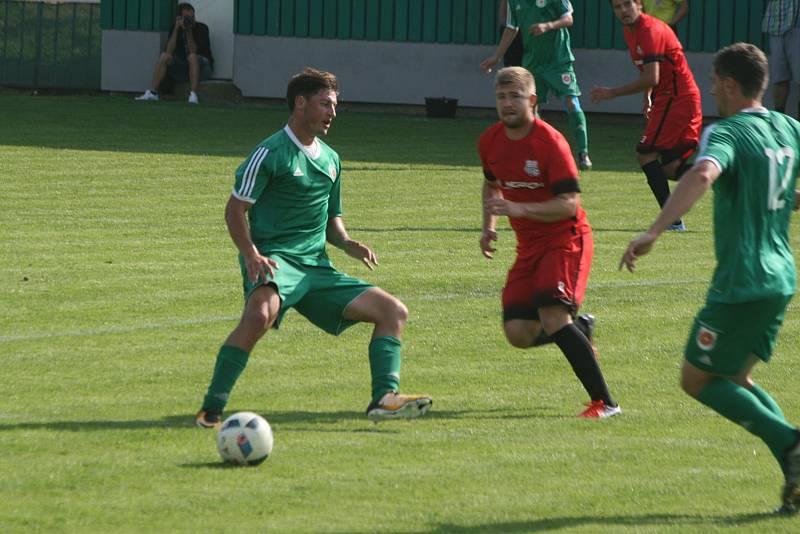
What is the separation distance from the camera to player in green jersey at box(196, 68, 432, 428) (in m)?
7.78

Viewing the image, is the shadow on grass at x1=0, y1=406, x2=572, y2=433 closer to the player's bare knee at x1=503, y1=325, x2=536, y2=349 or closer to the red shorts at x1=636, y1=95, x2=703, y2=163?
the player's bare knee at x1=503, y1=325, x2=536, y2=349

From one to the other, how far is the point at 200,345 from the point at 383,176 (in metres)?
8.53

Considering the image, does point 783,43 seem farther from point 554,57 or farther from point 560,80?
point 560,80

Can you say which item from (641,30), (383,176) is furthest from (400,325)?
(383,176)

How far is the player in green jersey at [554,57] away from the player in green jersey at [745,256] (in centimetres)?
1159

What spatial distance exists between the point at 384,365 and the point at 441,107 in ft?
57.3

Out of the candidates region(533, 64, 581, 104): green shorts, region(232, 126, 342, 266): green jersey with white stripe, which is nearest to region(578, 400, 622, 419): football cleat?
region(232, 126, 342, 266): green jersey with white stripe

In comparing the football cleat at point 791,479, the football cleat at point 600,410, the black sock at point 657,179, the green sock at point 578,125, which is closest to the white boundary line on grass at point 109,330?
the football cleat at point 600,410

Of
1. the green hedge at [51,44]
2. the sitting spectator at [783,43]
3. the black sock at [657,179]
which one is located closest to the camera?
the black sock at [657,179]

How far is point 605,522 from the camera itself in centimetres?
612

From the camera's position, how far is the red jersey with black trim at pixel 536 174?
26.1ft

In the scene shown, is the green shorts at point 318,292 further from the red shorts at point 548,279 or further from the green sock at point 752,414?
the green sock at point 752,414

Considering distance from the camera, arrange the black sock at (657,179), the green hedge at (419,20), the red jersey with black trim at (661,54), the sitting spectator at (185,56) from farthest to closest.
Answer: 1. the sitting spectator at (185,56)
2. the green hedge at (419,20)
3. the black sock at (657,179)
4. the red jersey with black trim at (661,54)

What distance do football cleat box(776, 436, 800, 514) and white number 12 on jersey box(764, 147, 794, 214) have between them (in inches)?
34.8
